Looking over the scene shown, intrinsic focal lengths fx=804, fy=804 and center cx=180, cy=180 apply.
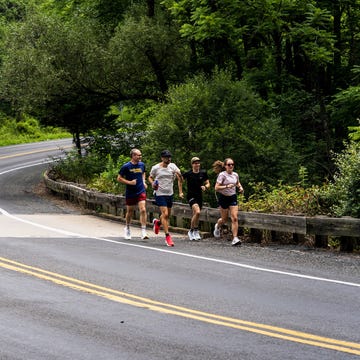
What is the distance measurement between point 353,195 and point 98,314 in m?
7.99

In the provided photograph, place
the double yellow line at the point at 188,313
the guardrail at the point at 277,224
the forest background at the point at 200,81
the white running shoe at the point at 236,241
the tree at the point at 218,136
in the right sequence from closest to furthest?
the double yellow line at the point at 188,313 → the guardrail at the point at 277,224 → the white running shoe at the point at 236,241 → the tree at the point at 218,136 → the forest background at the point at 200,81

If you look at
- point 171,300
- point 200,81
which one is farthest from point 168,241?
point 200,81

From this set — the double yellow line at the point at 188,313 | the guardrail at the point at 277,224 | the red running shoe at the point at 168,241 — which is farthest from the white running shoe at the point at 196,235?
the double yellow line at the point at 188,313

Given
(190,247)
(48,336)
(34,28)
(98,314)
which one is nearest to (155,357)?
(48,336)

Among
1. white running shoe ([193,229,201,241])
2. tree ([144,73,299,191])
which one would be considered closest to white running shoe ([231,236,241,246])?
white running shoe ([193,229,201,241])

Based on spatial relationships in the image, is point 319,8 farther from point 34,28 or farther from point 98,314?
point 98,314

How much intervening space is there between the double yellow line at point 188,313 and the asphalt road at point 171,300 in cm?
1

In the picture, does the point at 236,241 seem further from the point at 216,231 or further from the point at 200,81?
the point at 200,81

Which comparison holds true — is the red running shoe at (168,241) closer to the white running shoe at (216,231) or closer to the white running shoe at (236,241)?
the white running shoe at (236,241)

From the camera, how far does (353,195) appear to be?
1589cm

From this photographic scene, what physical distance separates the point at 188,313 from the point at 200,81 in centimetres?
1640

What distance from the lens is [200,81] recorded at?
82.4 feet

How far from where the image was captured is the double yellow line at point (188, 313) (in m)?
7.92

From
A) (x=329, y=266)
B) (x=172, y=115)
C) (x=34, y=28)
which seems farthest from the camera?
(x=34, y=28)
